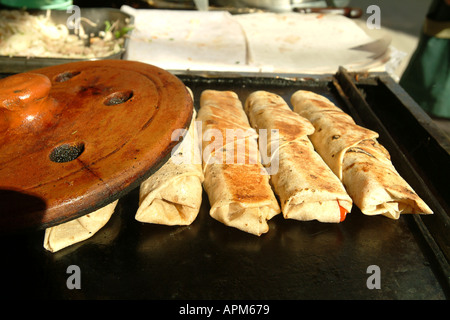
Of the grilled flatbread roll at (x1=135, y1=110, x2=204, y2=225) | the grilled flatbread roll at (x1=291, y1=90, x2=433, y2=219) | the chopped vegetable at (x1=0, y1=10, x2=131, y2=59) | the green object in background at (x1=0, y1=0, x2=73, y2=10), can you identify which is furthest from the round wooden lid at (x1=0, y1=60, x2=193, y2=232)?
the green object in background at (x1=0, y1=0, x2=73, y2=10)

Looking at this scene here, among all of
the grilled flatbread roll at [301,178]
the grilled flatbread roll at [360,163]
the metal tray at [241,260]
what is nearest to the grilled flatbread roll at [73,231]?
the metal tray at [241,260]

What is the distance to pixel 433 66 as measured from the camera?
17.8 ft

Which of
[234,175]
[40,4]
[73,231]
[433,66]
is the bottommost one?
[433,66]

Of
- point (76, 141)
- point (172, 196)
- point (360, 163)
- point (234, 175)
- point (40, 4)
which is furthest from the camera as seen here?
point (40, 4)

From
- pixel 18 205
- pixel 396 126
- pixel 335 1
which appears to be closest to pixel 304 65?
pixel 396 126

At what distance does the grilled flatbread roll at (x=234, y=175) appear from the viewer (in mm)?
2027

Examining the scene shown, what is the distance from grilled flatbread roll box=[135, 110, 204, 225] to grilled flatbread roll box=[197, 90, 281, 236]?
0.13m

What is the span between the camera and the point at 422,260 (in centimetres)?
191

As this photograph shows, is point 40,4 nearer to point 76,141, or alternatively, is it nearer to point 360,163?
point 76,141

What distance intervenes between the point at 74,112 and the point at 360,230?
1.85 m

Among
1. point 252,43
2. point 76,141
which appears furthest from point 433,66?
point 76,141

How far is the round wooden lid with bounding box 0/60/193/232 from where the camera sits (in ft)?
4.38

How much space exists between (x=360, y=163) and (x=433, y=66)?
4.26 m
